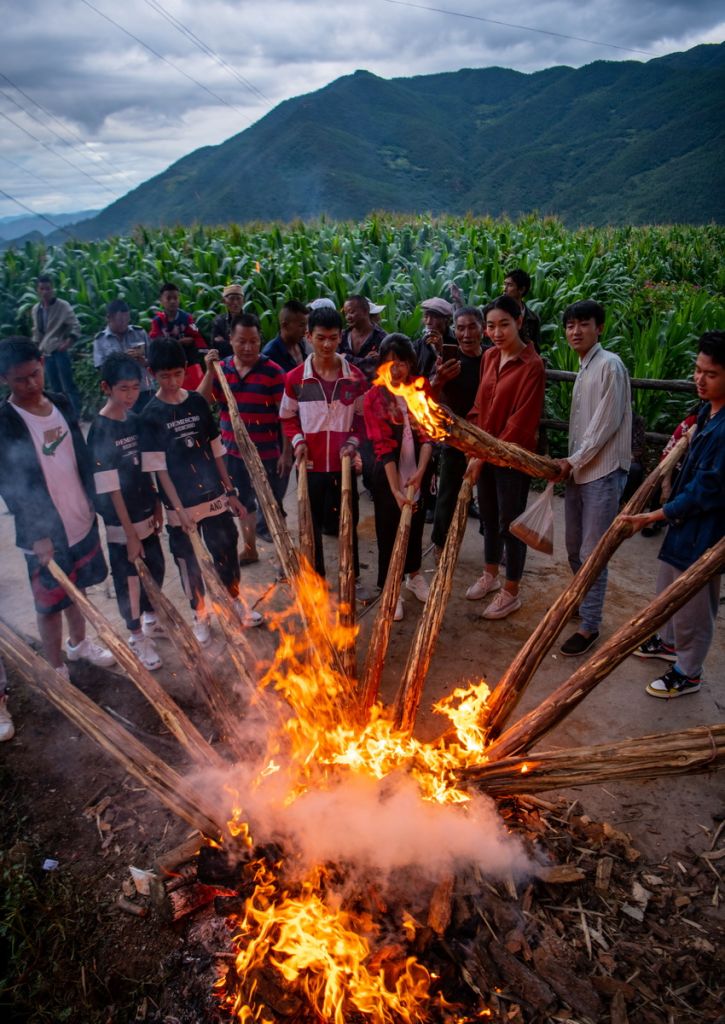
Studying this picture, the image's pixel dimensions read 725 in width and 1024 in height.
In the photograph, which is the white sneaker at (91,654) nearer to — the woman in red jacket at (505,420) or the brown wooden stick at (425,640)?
the brown wooden stick at (425,640)

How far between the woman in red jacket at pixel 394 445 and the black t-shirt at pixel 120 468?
1473 millimetres

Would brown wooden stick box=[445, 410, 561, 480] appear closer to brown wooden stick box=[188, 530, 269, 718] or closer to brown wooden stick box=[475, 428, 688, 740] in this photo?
brown wooden stick box=[475, 428, 688, 740]

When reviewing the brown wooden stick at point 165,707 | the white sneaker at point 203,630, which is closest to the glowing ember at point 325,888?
the brown wooden stick at point 165,707

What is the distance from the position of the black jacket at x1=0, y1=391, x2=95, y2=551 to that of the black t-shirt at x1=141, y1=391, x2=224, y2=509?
48 cm

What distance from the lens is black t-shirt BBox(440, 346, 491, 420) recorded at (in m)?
4.33

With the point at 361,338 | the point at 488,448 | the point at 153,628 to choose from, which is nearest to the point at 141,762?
the point at 153,628

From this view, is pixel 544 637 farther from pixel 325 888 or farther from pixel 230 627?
pixel 230 627

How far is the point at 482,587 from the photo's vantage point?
433 centimetres

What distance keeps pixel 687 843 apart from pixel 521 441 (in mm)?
2238

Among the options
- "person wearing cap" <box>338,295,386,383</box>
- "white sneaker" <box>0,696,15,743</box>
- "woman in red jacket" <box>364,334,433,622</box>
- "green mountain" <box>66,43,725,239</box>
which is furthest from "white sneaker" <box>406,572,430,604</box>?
"green mountain" <box>66,43,725,239</box>

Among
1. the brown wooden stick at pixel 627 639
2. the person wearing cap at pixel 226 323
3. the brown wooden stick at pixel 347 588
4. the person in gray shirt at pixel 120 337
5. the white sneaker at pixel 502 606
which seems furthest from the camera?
the person in gray shirt at pixel 120 337

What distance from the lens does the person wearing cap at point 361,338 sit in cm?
485

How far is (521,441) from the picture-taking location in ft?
11.8

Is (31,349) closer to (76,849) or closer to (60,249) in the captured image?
(76,849)
